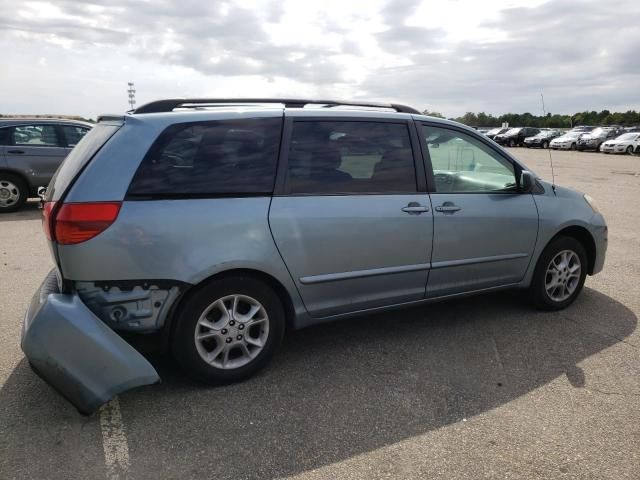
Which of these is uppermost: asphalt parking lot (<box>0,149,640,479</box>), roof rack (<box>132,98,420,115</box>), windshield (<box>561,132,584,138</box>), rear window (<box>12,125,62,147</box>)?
roof rack (<box>132,98,420,115</box>)

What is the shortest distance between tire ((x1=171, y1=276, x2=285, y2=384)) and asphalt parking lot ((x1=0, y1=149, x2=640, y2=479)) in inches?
5.1

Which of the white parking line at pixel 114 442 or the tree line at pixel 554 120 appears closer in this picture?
the white parking line at pixel 114 442

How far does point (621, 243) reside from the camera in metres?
7.22

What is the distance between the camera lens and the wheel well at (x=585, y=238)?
4.60 metres

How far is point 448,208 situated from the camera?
12.7ft

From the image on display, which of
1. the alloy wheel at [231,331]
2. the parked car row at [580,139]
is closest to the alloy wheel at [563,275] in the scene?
the alloy wheel at [231,331]

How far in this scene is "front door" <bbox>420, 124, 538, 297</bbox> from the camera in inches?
154

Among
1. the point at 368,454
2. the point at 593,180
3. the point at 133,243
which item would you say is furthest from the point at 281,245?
the point at 593,180

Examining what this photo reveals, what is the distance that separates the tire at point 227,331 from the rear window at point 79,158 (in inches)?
37.7

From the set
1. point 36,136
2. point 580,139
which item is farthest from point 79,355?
point 580,139

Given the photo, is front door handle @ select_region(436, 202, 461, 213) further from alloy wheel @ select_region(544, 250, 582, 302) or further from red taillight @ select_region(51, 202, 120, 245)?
red taillight @ select_region(51, 202, 120, 245)

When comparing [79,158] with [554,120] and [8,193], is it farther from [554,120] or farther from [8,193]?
[554,120]

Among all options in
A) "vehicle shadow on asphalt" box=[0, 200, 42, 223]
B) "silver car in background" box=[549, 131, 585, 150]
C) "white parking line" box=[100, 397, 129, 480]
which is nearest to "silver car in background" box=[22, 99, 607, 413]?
"white parking line" box=[100, 397, 129, 480]

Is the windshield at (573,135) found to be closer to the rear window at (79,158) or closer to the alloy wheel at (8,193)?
the alloy wheel at (8,193)
